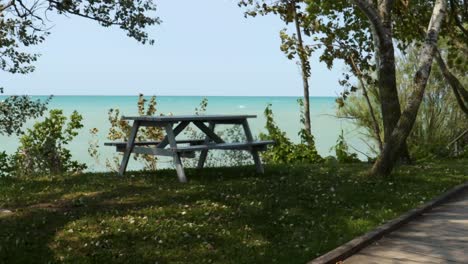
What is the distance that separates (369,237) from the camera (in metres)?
6.64

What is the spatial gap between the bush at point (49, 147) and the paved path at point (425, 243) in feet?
27.8

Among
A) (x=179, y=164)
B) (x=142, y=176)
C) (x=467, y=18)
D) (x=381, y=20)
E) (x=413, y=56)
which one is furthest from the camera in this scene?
→ (x=413, y=56)

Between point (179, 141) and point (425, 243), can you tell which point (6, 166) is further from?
point (425, 243)

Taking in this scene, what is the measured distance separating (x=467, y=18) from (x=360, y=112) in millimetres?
5282

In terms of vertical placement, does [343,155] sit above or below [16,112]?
below

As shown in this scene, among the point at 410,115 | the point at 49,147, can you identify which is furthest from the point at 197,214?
the point at 49,147

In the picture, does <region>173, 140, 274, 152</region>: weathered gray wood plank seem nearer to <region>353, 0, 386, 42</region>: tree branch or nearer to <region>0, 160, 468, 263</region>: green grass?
<region>0, 160, 468, 263</region>: green grass

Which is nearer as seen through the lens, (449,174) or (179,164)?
(179,164)

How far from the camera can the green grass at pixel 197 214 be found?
5.92 m

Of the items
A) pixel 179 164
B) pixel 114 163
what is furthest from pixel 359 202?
pixel 114 163

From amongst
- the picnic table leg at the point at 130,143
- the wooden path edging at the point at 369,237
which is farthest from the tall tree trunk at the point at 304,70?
the wooden path edging at the point at 369,237

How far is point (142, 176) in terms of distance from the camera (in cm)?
1034

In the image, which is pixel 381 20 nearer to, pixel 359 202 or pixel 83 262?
pixel 359 202

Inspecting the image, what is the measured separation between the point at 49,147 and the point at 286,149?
6126 mm
